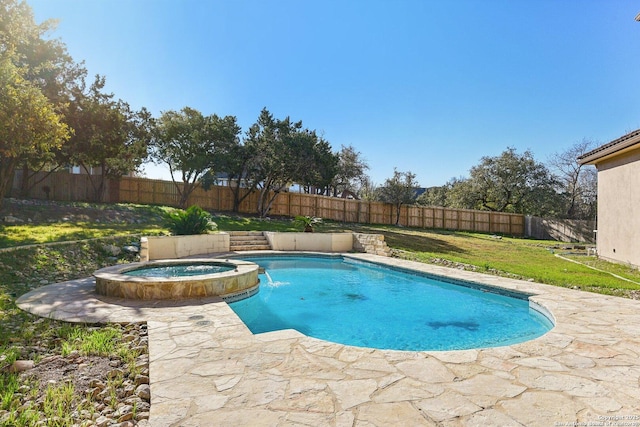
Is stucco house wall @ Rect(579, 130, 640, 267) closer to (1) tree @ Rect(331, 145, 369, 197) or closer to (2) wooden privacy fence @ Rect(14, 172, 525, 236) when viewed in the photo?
(2) wooden privacy fence @ Rect(14, 172, 525, 236)

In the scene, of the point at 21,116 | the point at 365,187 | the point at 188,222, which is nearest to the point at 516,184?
the point at 365,187

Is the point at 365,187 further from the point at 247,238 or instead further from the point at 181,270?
the point at 181,270

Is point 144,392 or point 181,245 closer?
point 144,392

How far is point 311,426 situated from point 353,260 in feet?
30.1

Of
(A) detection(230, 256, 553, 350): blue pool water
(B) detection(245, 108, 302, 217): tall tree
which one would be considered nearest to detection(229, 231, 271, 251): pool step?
(A) detection(230, 256, 553, 350): blue pool water

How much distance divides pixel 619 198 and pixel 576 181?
71.1ft

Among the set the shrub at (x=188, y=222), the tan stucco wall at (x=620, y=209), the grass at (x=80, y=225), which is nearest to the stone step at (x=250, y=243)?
the shrub at (x=188, y=222)

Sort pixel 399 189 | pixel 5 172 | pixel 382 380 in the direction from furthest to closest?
1. pixel 399 189
2. pixel 5 172
3. pixel 382 380

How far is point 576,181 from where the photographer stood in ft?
90.5

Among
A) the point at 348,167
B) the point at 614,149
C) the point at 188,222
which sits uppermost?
the point at 348,167

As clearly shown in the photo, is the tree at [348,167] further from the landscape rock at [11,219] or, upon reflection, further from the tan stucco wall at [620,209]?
the landscape rock at [11,219]

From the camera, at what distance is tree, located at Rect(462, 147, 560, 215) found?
26.8 metres

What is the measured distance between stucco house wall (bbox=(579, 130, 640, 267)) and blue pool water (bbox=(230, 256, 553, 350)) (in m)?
6.18

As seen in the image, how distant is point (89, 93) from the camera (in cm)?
1509
